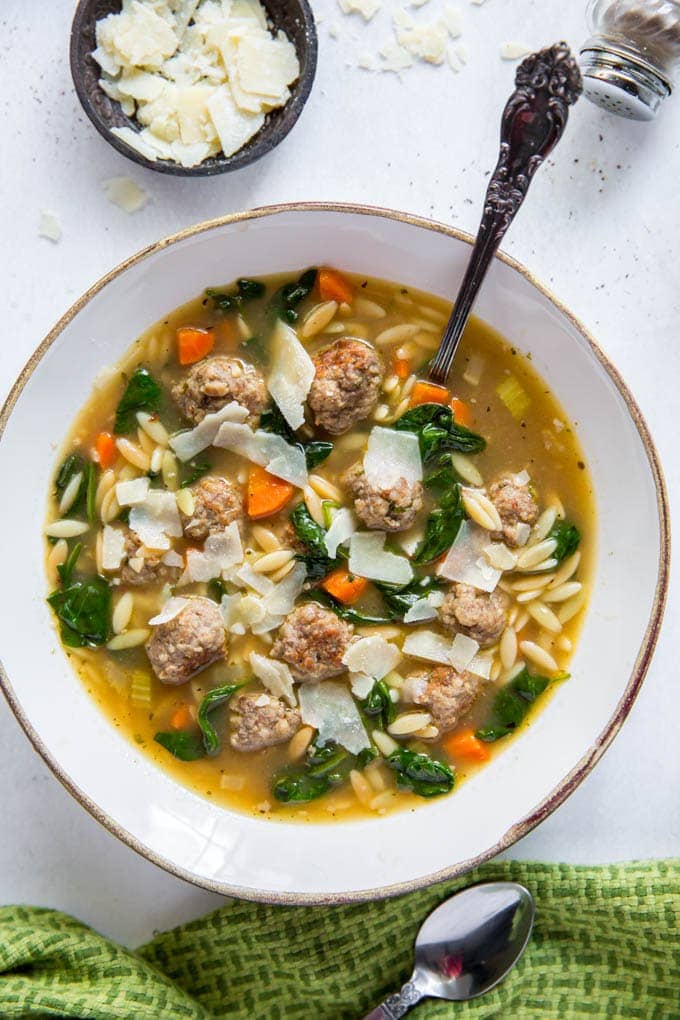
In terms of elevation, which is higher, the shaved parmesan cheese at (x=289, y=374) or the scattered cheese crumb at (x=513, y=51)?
the scattered cheese crumb at (x=513, y=51)

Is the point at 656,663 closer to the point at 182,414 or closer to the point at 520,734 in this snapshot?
A: the point at 520,734

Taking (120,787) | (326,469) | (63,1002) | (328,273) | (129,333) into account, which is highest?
(328,273)

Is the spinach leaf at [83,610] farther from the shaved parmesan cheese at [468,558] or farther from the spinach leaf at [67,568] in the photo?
the shaved parmesan cheese at [468,558]

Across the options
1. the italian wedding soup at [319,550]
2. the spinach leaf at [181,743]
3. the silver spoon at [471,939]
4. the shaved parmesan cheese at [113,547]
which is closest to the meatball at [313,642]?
the italian wedding soup at [319,550]

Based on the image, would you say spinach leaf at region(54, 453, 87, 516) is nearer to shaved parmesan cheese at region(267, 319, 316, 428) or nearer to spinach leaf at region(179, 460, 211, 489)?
spinach leaf at region(179, 460, 211, 489)

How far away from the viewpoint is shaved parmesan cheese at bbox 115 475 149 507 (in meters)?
4.74

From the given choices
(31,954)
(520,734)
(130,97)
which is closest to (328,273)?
(130,97)

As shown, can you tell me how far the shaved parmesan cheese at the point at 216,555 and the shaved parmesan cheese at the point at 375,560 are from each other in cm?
54

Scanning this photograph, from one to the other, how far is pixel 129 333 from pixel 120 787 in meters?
2.12

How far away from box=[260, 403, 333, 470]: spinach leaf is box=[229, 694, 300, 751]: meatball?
3.74ft

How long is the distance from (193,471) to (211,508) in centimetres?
22

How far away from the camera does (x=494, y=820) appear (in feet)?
15.6

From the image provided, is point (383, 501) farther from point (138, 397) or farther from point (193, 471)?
point (138, 397)

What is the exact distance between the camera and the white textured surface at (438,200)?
4.98 metres
